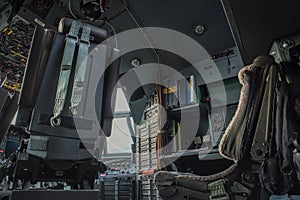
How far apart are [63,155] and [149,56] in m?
1.83

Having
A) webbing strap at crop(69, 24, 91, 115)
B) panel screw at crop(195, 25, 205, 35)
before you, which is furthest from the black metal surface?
panel screw at crop(195, 25, 205, 35)

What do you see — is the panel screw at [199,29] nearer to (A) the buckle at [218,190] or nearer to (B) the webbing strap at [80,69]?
(B) the webbing strap at [80,69]

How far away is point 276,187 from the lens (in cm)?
79

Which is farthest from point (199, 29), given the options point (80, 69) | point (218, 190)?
point (218, 190)

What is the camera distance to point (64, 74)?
1.03 metres

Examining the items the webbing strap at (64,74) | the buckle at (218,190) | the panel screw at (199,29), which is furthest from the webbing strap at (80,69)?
the panel screw at (199,29)

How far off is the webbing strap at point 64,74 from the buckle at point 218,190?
725 millimetres

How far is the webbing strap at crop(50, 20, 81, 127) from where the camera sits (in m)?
Result: 0.97

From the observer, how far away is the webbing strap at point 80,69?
3.35 feet

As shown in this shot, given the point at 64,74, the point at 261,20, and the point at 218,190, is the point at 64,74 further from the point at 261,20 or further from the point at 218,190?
the point at 261,20

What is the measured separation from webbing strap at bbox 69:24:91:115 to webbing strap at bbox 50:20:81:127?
A: 4 centimetres

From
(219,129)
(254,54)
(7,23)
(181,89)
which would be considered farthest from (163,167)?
(7,23)

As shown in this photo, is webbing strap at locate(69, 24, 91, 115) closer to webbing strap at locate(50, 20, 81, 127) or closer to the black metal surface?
webbing strap at locate(50, 20, 81, 127)

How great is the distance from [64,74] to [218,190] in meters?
0.86
